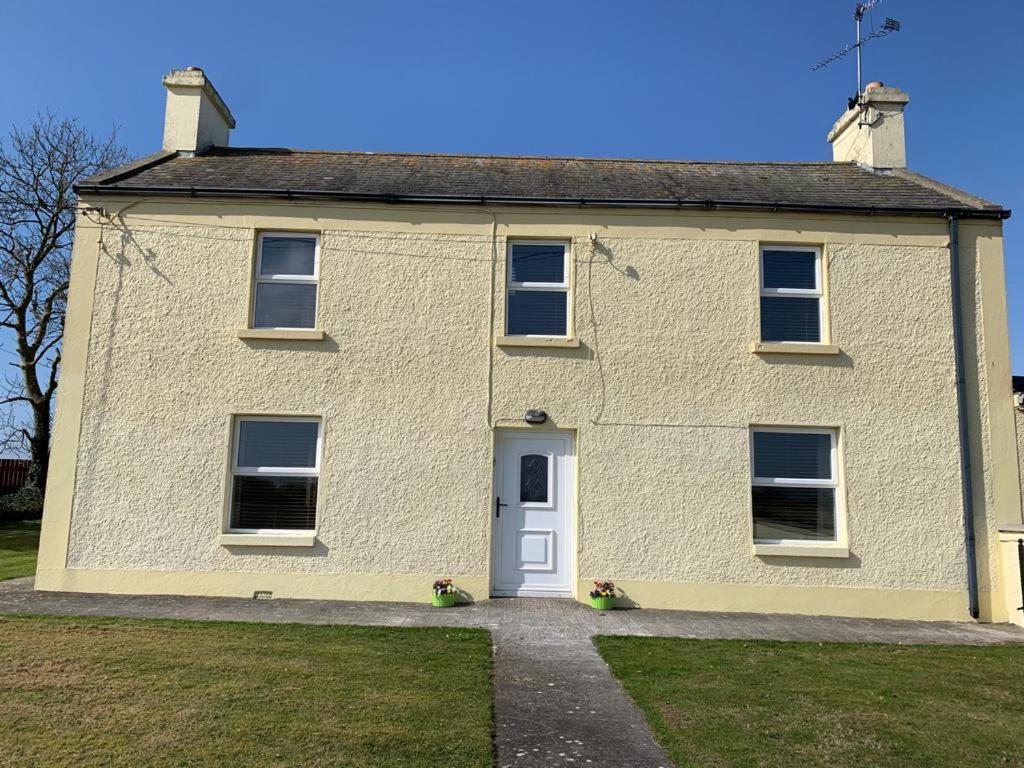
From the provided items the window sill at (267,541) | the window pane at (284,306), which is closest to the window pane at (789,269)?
the window pane at (284,306)

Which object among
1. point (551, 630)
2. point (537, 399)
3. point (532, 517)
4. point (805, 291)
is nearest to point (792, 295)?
point (805, 291)

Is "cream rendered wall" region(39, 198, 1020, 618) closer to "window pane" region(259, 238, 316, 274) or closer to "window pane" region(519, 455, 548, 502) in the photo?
"window pane" region(259, 238, 316, 274)

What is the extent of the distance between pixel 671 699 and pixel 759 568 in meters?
4.00

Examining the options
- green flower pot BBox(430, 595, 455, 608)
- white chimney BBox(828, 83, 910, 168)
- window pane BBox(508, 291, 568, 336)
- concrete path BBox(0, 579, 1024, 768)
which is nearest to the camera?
concrete path BBox(0, 579, 1024, 768)

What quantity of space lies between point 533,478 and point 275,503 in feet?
10.7

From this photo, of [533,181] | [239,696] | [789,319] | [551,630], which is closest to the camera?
[239,696]

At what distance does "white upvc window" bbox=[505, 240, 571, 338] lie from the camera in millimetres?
9359

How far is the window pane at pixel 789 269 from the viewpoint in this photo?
9469mm

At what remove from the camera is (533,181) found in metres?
10.3

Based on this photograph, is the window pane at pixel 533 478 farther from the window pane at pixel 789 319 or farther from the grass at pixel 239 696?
the window pane at pixel 789 319

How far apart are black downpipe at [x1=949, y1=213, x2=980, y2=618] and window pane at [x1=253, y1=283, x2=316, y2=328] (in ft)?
27.3

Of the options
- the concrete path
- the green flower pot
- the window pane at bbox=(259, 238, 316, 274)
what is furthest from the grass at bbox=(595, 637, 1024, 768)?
the window pane at bbox=(259, 238, 316, 274)

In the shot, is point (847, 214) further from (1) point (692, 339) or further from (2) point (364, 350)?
(2) point (364, 350)

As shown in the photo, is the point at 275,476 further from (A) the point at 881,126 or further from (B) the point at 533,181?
(A) the point at 881,126
